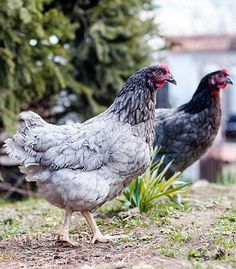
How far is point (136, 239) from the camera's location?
501cm

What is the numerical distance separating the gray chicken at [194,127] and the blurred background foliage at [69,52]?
2.33 m

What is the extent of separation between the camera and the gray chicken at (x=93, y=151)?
4.82 metres

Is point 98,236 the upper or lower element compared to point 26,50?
lower

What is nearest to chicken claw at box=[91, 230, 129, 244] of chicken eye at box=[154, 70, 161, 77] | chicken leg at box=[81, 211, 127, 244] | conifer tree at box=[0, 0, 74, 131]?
chicken leg at box=[81, 211, 127, 244]

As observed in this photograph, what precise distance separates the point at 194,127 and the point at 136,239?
2.05 m

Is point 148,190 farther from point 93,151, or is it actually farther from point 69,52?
point 69,52

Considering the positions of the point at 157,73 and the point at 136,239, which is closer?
the point at 136,239

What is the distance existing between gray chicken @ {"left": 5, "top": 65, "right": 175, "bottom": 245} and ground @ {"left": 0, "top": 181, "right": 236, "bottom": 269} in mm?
307

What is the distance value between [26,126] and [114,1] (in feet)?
16.6

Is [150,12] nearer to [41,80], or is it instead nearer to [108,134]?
[41,80]

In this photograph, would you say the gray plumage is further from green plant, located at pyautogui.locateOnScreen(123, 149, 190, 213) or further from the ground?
green plant, located at pyautogui.locateOnScreen(123, 149, 190, 213)

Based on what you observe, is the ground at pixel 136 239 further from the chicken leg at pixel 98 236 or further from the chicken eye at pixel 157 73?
the chicken eye at pixel 157 73

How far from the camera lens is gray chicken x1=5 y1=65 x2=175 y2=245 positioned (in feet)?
15.8

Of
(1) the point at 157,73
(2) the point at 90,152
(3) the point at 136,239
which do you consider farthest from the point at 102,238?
(1) the point at 157,73
